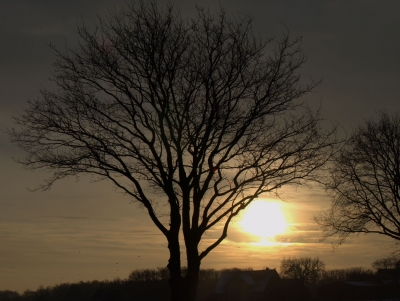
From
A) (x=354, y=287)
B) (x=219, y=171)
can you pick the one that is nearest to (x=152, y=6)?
(x=219, y=171)

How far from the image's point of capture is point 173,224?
45.6 feet

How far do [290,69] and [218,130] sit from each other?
2.62 meters

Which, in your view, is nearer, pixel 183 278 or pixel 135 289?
pixel 183 278

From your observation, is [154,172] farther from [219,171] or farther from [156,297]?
[156,297]

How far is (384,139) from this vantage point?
27.5 metres

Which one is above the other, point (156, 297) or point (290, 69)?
point (290, 69)

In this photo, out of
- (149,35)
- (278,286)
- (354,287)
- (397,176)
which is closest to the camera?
(149,35)

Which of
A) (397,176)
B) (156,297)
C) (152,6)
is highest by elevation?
(152,6)

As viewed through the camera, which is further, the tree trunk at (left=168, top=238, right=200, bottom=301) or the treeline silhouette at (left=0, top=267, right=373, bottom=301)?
the treeline silhouette at (left=0, top=267, right=373, bottom=301)

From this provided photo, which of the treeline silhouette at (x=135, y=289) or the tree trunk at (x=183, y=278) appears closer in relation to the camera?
the tree trunk at (x=183, y=278)

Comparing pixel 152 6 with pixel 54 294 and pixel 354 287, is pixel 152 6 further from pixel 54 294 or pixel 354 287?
pixel 54 294

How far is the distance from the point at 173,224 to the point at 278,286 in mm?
79986

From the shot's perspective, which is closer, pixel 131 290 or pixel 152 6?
pixel 152 6

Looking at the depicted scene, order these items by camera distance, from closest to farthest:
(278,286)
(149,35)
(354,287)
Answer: (149,35)
(354,287)
(278,286)
